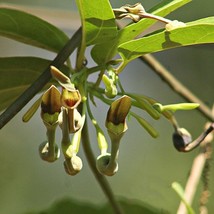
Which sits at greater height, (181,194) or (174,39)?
(174,39)

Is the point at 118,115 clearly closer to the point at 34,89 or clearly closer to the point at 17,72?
the point at 34,89

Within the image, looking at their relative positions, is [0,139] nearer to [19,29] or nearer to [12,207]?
[12,207]

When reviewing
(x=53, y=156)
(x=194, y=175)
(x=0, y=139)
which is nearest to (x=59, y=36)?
(x=53, y=156)

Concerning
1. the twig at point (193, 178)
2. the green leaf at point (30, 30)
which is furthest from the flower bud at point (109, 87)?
the twig at point (193, 178)

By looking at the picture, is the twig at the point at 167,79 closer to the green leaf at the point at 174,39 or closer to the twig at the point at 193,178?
the twig at the point at 193,178

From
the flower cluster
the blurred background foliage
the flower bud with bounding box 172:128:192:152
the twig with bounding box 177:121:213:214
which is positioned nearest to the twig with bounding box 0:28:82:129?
the flower cluster

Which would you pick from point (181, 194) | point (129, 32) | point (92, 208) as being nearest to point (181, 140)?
point (181, 194)

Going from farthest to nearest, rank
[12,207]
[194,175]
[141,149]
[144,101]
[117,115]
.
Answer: [141,149]
[12,207]
[194,175]
[144,101]
[117,115]

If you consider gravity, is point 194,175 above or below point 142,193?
above
